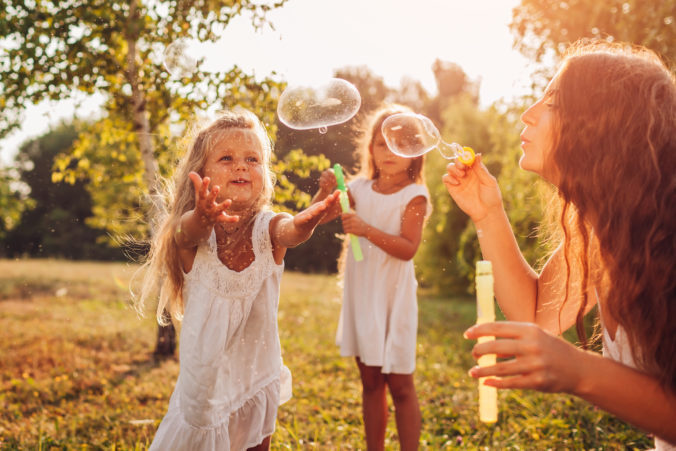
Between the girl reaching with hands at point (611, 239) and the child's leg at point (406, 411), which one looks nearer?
the girl reaching with hands at point (611, 239)

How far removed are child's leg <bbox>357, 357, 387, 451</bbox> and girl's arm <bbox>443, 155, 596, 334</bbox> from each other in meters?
1.27

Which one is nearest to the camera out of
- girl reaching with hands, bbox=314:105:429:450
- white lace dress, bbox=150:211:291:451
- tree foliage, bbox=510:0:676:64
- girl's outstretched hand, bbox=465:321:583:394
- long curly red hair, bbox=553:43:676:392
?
girl's outstretched hand, bbox=465:321:583:394

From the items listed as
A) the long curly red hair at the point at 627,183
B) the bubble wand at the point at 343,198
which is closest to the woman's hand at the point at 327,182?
the bubble wand at the point at 343,198

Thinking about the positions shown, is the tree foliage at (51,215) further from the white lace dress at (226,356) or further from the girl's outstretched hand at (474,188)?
the girl's outstretched hand at (474,188)

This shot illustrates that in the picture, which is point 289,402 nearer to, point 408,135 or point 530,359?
point 408,135

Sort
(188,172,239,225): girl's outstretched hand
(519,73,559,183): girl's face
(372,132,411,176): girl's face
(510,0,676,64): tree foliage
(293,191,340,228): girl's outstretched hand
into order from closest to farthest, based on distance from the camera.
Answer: (519,73,559,183): girl's face
(188,172,239,225): girl's outstretched hand
(293,191,340,228): girl's outstretched hand
(372,132,411,176): girl's face
(510,0,676,64): tree foliage

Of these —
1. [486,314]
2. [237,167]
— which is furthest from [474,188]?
[237,167]

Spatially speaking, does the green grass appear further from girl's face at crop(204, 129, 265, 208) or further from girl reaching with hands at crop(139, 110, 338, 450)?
girl's face at crop(204, 129, 265, 208)

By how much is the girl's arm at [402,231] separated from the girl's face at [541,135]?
1153 millimetres

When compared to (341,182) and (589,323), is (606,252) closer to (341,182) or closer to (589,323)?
(341,182)

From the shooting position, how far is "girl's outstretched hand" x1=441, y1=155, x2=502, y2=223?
1.87 metres

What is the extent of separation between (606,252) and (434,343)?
571 cm

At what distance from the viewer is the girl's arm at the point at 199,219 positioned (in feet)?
5.69

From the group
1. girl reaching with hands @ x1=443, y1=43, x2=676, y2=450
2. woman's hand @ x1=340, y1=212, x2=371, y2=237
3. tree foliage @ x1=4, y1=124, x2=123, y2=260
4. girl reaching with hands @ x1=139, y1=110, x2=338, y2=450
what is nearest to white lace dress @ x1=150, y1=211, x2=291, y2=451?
girl reaching with hands @ x1=139, y1=110, x2=338, y2=450
